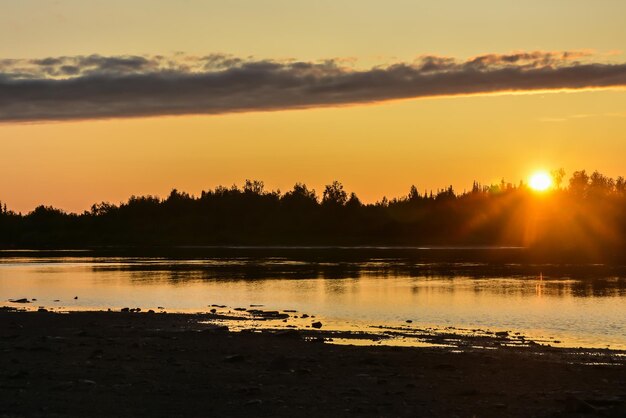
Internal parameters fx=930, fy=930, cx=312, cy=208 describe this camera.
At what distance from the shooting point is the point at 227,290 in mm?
65250

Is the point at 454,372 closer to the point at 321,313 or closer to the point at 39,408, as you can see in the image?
the point at 39,408

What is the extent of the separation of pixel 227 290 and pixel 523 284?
2283 cm

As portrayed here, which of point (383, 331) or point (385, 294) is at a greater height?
point (385, 294)

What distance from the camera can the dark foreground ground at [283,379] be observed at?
19516 mm

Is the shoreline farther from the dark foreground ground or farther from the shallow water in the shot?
the dark foreground ground

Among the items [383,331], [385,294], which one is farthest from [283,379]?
[385,294]

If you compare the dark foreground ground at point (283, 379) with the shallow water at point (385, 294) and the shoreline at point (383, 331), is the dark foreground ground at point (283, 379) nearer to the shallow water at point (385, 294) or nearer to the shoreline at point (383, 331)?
the shoreline at point (383, 331)

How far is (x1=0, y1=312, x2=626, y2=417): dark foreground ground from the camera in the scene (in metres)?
19.5

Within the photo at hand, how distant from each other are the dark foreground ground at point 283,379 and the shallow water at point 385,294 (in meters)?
8.88

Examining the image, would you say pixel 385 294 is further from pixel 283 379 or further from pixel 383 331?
pixel 283 379

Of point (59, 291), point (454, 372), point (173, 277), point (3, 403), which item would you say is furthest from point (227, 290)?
point (3, 403)

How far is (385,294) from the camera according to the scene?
60000mm

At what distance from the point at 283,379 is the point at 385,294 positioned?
3740 cm

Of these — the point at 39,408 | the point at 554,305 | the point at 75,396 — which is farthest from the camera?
the point at 554,305
